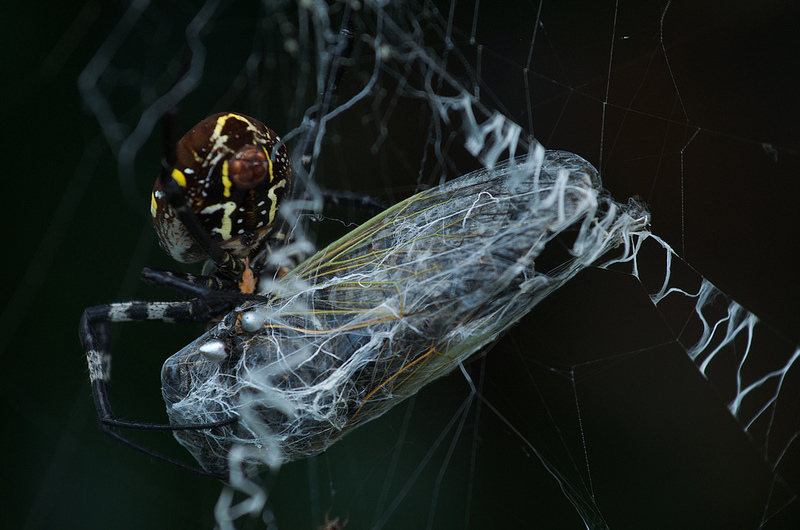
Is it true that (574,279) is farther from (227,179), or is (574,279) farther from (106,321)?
(106,321)

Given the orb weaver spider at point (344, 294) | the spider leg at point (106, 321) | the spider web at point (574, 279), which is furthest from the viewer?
the spider leg at point (106, 321)

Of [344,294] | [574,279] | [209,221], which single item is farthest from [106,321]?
[574,279]

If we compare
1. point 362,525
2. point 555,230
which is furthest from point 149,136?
point 555,230

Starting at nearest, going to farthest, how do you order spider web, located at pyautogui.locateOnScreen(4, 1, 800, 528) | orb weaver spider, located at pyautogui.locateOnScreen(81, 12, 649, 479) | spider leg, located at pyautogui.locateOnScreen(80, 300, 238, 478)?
1. orb weaver spider, located at pyautogui.locateOnScreen(81, 12, 649, 479)
2. spider web, located at pyautogui.locateOnScreen(4, 1, 800, 528)
3. spider leg, located at pyautogui.locateOnScreen(80, 300, 238, 478)

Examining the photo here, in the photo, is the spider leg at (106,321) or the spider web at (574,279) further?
the spider leg at (106,321)

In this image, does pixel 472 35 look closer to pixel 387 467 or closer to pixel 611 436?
pixel 611 436
